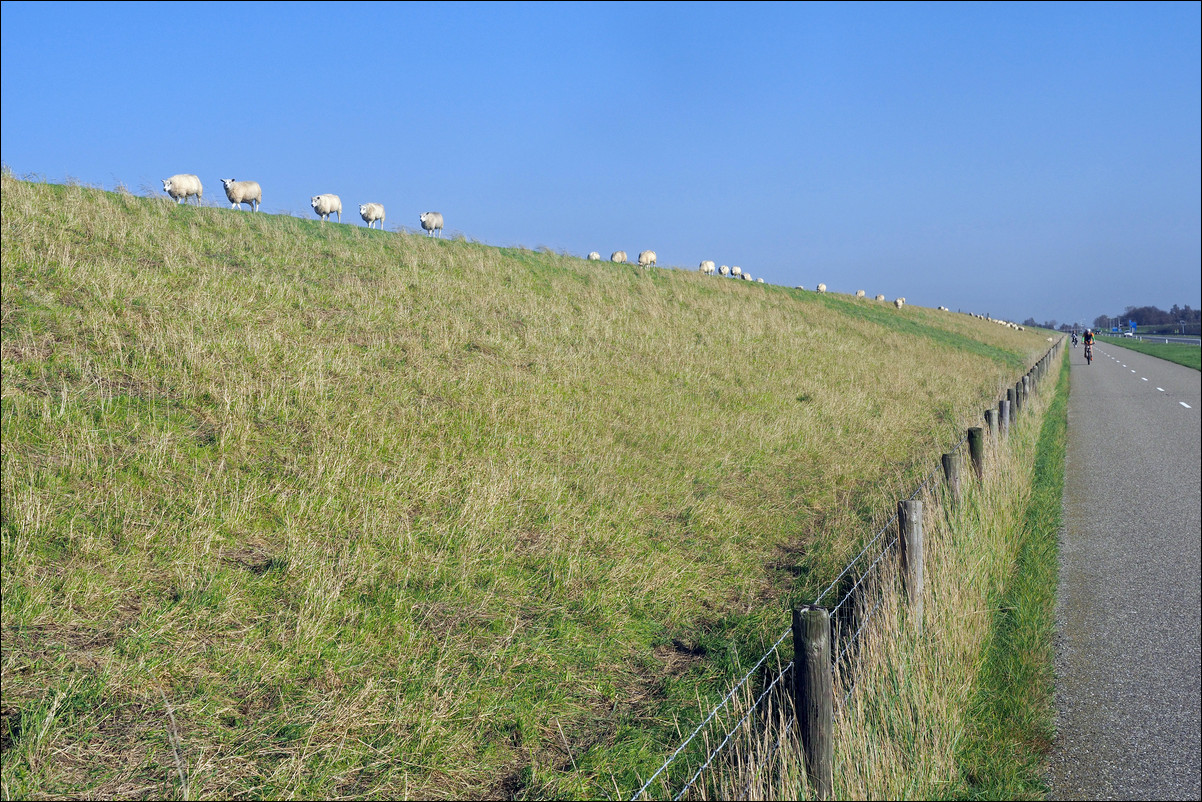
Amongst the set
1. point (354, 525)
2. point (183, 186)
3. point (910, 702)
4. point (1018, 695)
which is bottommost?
point (1018, 695)

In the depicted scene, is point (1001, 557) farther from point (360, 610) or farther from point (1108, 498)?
point (360, 610)

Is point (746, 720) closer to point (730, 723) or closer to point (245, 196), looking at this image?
point (730, 723)

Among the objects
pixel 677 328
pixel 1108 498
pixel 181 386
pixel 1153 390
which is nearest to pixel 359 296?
pixel 181 386

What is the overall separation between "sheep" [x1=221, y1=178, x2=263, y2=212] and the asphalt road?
2635 cm

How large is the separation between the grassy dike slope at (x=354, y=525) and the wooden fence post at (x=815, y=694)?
135cm

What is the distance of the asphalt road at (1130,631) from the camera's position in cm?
415

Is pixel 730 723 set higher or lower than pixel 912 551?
lower

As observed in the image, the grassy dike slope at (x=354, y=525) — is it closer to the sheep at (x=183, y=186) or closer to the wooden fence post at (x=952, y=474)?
the wooden fence post at (x=952, y=474)

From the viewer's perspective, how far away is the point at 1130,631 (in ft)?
19.4

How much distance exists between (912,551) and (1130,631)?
2.30 m

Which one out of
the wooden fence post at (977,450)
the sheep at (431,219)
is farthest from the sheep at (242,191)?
the wooden fence post at (977,450)

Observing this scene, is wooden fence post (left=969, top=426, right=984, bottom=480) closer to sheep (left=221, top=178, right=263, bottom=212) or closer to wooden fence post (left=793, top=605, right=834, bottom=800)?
wooden fence post (left=793, top=605, right=834, bottom=800)

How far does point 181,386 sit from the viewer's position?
28.0 ft

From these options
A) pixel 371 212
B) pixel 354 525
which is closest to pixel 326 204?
pixel 371 212
